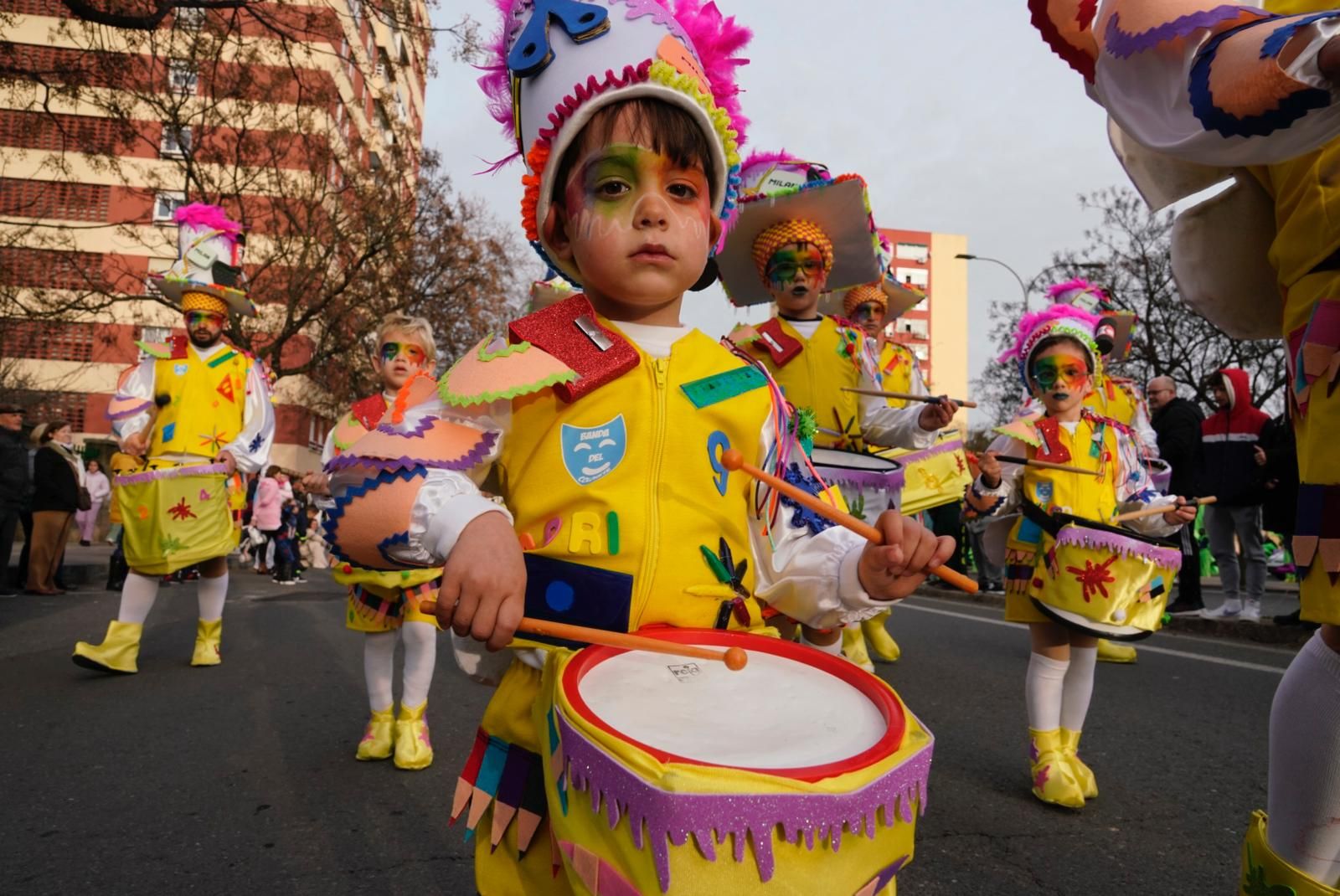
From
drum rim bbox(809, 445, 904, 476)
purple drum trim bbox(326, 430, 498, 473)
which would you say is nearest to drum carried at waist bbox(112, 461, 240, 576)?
drum rim bbox(809, 445, 904, 476)

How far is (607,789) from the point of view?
1.07m

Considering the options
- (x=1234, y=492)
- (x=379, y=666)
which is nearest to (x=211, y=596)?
(x=379, y=666)

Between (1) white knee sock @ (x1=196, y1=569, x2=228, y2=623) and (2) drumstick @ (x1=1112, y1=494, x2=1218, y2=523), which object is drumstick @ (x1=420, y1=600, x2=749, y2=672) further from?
(1) white knee sock @ (x1=196, y1=569, x2=228, y2=623)

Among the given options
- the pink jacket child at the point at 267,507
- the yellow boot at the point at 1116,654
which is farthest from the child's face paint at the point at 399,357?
the pink jacket child at the point at 267,507

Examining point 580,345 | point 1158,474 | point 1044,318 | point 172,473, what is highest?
point 1044,318

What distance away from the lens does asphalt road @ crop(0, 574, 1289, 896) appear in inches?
110

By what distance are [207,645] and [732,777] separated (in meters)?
6.14

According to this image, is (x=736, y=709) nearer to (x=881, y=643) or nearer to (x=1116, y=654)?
(x=881, y=643)

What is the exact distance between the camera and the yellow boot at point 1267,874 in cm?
145

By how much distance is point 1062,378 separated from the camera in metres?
4.23

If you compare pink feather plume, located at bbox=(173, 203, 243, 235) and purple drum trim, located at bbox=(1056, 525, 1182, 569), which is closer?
purple drum trim, located at bbox=(1056, 525, 1182, 569)

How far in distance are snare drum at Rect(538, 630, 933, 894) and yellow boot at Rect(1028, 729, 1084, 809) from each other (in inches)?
100

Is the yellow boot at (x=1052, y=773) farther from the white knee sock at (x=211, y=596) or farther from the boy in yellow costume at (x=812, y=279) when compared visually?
the white knee sock at (x=211, y=596)

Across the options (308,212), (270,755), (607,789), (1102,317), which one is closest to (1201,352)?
(1102,317)
